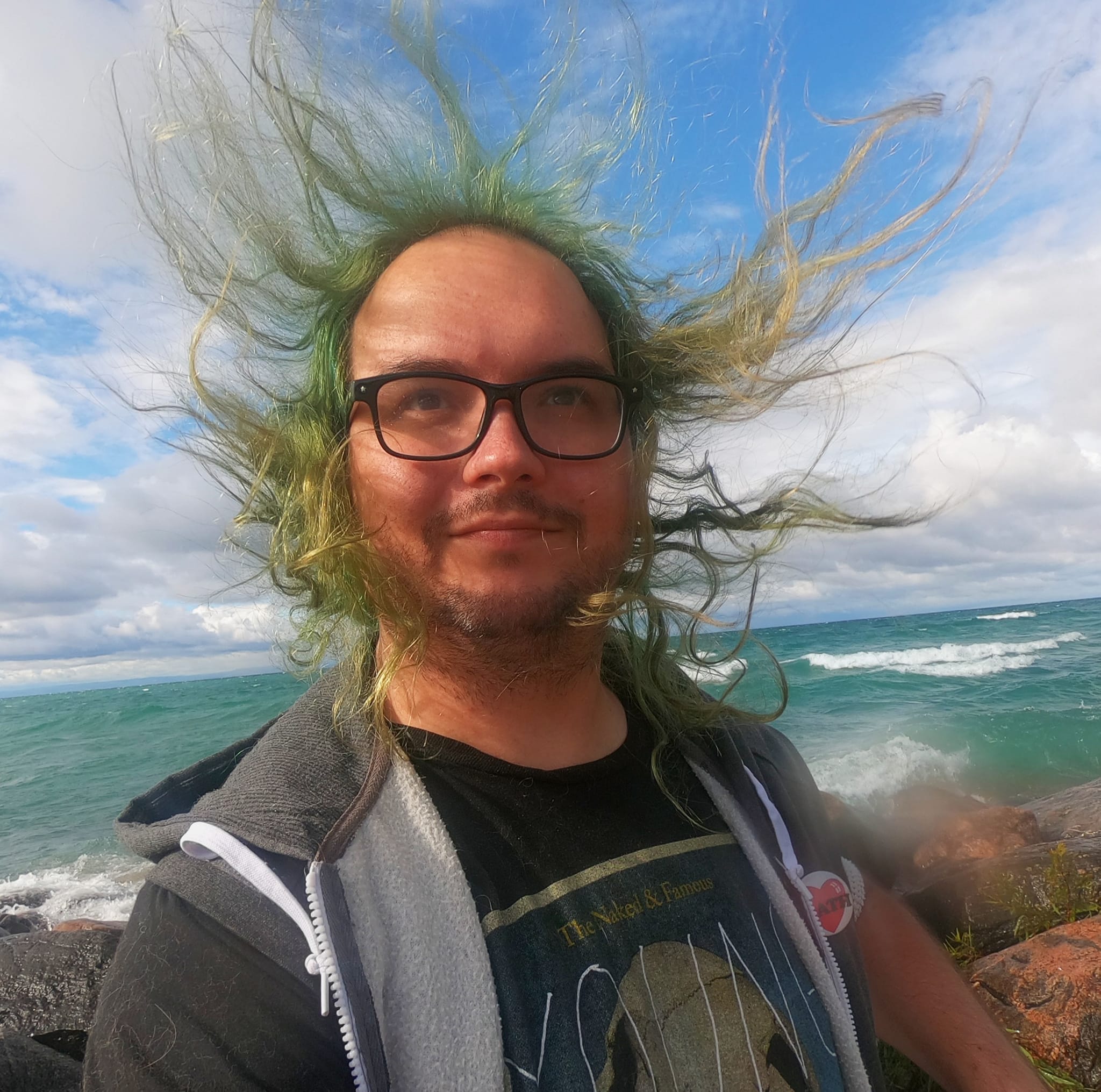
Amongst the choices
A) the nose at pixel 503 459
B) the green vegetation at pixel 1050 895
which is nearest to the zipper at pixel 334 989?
the nose at pixel 503 459

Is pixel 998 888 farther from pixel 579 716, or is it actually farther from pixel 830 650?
pixel 830 650

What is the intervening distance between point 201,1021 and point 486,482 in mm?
1018

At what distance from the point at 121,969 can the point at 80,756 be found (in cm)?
2363

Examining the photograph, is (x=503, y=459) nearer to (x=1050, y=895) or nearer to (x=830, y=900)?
(x=830, y=900)

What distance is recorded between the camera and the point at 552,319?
1.64 m

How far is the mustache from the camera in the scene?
1.47 metres

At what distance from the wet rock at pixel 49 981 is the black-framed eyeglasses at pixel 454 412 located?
2211 millimetres

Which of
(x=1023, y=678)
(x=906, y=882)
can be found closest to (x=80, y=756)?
(x=906, y=882)

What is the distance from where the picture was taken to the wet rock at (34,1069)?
215 centimetres

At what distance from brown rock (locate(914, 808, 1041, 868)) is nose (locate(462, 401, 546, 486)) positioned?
7.18 meters

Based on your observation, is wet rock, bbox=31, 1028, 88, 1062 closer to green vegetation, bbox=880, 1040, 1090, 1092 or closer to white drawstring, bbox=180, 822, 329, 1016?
white drawstring, bbox=180, 822, 329, 1016

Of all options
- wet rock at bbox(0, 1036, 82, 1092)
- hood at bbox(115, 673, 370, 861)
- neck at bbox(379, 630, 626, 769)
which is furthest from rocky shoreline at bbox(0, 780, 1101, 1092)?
neck at bbox(379, 630, 626, 769)

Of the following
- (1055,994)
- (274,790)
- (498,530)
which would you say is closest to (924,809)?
(1055,994)

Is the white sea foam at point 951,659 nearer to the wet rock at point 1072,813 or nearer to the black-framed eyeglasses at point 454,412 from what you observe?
the wet rock at point 1072,813
